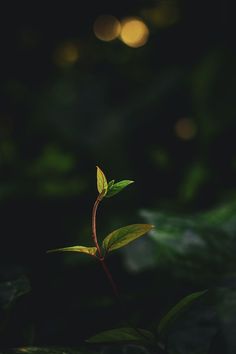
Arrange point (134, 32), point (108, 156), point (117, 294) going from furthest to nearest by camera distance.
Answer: point (134, 32), point (108, 156), point (117, 294)

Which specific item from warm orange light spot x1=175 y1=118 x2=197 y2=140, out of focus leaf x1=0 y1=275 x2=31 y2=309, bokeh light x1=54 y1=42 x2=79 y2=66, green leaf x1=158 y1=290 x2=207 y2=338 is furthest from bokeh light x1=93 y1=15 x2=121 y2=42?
green leaf x1=158 y1=290 x2=207 y2=338

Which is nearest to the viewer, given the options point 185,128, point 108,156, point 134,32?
point 108,156

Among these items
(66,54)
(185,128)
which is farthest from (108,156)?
(66,54)

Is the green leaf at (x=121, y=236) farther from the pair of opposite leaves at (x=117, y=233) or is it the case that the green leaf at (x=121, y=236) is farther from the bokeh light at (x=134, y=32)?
the bokeh light at (x=134, y=32)

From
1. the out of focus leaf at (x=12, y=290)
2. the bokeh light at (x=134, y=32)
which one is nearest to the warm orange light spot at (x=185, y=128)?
the bokeh light at (x=134, y=32)

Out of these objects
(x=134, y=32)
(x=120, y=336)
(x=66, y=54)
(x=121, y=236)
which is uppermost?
(x=66, y=54)

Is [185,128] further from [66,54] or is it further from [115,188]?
[115,188]
